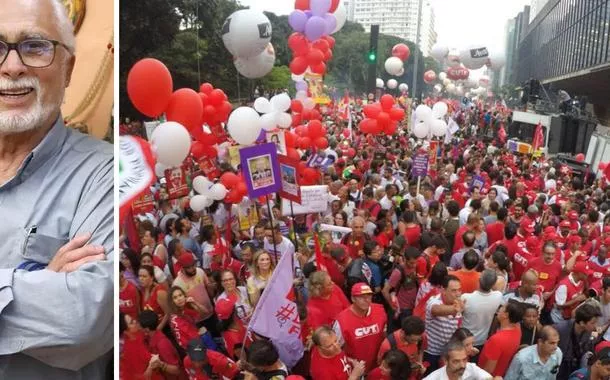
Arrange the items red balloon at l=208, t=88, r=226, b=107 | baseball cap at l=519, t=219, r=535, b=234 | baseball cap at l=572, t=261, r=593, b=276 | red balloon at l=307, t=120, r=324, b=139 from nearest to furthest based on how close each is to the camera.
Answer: baseball cap at l=572, t=261, r=593, b=276
baseball cap at l=519, t=219, r=535, b=234
red balloon at l=208, t=88, r=226, b=107
red balloon at l=307, t=120, r=324, b=139

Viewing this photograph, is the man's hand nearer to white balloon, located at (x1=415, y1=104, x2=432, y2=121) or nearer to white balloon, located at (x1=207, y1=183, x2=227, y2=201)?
white balloon, located at (x1=207, y1=183, x2=227, y2=201)

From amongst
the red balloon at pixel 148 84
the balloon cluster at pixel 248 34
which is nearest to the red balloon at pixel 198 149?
the balloon cluster at pixel 248 34

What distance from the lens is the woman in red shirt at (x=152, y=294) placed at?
4.23 meters

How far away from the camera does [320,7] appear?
8.87 metres

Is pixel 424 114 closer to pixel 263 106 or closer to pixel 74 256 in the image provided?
pixel 263 106

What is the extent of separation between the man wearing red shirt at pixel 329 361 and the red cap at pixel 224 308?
91 centimetres

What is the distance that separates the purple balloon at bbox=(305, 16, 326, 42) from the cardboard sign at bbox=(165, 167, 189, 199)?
321cm

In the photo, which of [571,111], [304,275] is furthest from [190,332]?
[571,111]

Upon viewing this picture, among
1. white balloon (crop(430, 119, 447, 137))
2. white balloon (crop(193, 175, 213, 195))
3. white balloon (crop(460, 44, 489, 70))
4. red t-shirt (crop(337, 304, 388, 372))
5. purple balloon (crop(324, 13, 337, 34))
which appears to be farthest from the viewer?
white balloon (crop(460, 44, 489, 70))

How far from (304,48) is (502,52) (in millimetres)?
11248

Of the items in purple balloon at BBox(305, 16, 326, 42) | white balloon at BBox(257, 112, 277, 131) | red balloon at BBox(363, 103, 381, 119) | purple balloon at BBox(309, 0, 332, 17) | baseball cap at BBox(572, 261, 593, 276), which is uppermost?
purple balloon at BBox(309, 0, 332, 17)

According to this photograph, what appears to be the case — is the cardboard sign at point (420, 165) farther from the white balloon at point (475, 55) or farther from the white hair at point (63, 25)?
the white balloon at point (475, 55)

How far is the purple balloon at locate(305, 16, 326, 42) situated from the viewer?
28.7ft

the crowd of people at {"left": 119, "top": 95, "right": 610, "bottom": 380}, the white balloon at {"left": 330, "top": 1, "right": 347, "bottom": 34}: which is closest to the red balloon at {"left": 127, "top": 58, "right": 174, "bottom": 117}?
the crowd of people at {"left": 119, "top": 95, "right": 610, "bottom": 380}
